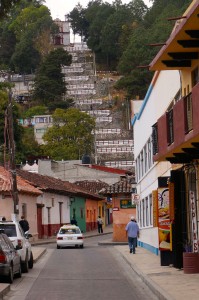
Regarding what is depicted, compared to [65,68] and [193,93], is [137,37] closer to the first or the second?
[65,68]

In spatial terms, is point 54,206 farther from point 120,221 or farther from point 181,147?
point 181,147

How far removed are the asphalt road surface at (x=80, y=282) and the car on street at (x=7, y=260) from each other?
1.13 ft

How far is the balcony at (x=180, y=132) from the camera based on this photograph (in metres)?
18.7

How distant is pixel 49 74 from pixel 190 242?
131m

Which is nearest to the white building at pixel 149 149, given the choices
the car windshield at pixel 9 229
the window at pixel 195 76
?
the window at pixel 195 76

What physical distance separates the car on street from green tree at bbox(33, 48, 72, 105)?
12824 cm

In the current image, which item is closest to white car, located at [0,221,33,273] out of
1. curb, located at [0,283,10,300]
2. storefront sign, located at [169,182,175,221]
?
storefront sign, located at [169,182,175,221]

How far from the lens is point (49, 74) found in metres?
155

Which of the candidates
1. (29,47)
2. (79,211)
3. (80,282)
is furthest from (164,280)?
(29,47)

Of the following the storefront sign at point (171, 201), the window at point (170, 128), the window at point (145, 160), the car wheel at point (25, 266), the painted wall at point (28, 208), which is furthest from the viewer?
the painted wall at point (28, 208)

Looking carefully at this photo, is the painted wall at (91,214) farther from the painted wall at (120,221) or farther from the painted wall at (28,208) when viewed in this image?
the painted wall at (120,221)

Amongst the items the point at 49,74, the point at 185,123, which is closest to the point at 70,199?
the point at 185,123

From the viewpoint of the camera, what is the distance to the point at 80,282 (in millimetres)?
23078

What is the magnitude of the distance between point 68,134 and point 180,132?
8739 cm
